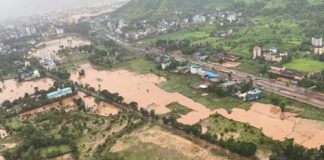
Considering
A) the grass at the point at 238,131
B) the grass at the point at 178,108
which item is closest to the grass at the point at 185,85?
the grass at the point at 178,108

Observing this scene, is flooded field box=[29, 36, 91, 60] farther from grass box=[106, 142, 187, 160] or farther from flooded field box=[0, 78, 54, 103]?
grass box=[106, 142, 187, 160]

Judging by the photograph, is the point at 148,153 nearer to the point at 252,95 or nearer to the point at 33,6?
the point at 252,95

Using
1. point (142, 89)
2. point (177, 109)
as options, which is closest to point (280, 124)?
point (177, 109)

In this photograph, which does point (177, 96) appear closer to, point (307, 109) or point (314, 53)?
point (307, 109)

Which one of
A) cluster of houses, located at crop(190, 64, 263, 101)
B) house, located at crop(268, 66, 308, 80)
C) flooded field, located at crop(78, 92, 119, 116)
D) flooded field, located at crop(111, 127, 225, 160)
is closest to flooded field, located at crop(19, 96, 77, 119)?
flooded field, located at crop(78, 92, 119, 116)

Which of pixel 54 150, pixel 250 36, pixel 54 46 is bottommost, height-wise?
pixel 54 150

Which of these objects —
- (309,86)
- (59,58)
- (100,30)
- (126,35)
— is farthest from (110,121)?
(100,30)
